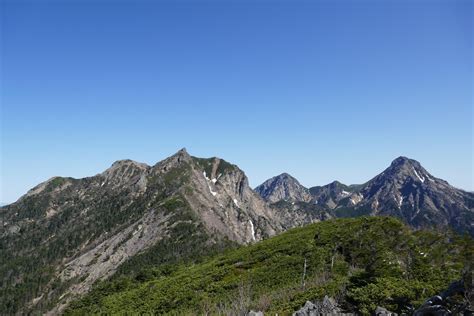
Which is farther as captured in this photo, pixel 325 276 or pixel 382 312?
pixel 325 276

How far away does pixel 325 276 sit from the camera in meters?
56.6

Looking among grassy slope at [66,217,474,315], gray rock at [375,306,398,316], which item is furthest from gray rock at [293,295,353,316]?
gray rock at [375,306,398,316]

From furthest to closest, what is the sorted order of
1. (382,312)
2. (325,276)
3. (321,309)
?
1. (325,276)
2. (321,309)
3. (382,312)

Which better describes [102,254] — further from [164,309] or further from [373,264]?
[373,264]

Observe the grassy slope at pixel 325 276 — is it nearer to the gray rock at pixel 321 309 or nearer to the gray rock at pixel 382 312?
the gray rock at pixel 382 312

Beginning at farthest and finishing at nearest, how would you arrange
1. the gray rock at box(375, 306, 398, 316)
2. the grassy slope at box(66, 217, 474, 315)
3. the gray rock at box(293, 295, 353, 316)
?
the grassy slope at box(66, 217, 474, 315)
the gray rock at box(293, 295, 353, 316)
the gray rock at box(375, 306, 398, 316)

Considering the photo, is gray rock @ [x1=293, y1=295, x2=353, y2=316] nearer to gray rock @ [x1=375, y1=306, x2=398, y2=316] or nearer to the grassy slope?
the grassy slope

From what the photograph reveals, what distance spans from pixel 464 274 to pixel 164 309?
54.2 meters

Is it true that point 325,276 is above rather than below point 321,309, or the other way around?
below

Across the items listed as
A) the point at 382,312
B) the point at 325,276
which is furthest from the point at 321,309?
the point at 325,276

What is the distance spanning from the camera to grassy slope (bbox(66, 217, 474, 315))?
126ft

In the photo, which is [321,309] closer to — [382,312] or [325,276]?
[382,312]

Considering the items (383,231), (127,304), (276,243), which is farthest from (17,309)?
(383,231)

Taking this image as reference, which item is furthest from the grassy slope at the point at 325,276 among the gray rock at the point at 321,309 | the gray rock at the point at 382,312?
the gray rock at the point at 321,309
